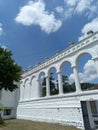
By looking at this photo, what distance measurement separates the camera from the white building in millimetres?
11609

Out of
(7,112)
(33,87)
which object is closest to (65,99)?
(33,87)

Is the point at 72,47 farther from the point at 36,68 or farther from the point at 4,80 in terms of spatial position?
the point at 4,80

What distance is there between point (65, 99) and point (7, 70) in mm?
7812

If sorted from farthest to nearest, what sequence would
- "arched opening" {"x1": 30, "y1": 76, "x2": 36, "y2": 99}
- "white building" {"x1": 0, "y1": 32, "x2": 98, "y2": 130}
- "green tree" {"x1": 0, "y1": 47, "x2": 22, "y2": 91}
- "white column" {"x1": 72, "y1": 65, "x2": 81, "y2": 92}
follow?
"arched opening" {"x1": 30, "y1": 76, "x2": 36, "y2": 99} < "green tree" {"x1": 0, "y1": 47, "x2": 22, "y2": 91} < "white column" {"x1": 72, "y1": 65, "x2": 81, "y2": 92} < "white building" {"x1": 0, "y1": 32, "x2": 98, "y2": 130}

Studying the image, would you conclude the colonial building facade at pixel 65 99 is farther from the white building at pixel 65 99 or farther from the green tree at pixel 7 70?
the green tree at pixel 7 70

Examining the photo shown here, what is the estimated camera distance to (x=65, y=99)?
13.3 meters

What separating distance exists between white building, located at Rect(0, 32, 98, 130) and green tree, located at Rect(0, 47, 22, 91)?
10.9 ft

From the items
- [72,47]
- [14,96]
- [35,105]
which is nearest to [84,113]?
[72,47]

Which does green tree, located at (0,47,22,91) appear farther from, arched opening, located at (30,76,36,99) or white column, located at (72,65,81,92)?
white column, located at (72,65,81,92)

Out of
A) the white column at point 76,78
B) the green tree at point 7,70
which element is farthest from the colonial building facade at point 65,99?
the green tree at point 7,70

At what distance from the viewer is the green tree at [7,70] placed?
15.7 m

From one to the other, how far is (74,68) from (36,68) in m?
7.26

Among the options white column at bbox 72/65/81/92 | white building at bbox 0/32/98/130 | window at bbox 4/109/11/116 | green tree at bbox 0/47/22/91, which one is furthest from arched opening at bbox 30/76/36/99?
white column at bbox 72/65/81/92

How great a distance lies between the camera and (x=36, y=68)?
62.4ft
